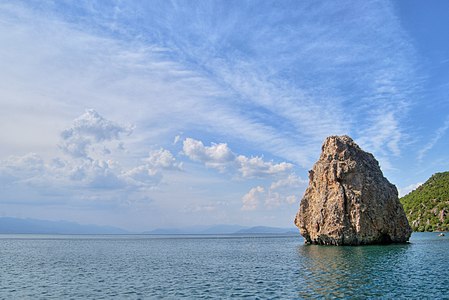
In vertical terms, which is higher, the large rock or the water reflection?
the large rock

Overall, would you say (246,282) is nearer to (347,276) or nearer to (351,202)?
(347,276)

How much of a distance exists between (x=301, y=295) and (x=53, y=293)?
76.6 ft

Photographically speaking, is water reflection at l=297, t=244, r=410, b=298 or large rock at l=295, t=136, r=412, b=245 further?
large rock at l=295, t=136, r=412, b=245

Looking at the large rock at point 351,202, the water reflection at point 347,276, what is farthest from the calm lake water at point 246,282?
the large rock at point 351,202

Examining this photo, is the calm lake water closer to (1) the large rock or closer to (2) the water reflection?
(2) the water reflection

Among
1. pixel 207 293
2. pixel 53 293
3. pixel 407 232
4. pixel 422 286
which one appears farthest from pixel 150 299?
pixel 407 232

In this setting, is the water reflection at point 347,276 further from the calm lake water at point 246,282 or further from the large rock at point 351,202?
the large rock at point 351,202

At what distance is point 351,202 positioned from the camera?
90.2m

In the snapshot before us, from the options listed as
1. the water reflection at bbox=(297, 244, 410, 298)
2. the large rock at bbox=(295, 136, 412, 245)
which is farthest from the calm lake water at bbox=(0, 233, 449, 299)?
the large rock at bbox=(295, 136, 412, 245)

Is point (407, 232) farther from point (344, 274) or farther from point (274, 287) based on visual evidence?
point (274, 287)

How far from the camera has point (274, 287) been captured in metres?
39.7

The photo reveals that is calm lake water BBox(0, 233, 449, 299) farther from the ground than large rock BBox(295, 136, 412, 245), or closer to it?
closer to it

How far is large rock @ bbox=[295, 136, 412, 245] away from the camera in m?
89.6

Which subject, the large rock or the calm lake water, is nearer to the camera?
the calm lake water
